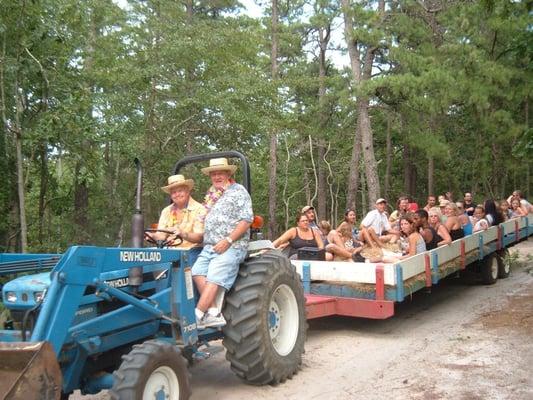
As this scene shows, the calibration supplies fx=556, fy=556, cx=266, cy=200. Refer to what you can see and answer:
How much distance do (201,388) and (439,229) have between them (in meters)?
5.56

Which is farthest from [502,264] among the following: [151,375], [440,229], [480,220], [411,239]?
[151,375]

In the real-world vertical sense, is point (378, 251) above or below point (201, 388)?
above

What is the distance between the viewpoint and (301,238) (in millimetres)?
8969

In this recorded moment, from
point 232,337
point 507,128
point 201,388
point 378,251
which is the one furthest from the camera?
point 507,128

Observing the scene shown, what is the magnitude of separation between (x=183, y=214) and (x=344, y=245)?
4.40m

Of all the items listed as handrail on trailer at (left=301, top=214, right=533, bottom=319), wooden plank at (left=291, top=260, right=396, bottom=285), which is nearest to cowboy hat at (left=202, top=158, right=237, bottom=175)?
handrail on trailer at (left=301, top=214, right=533, bottom=319)

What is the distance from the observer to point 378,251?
8703mm

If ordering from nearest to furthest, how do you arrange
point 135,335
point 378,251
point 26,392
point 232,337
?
point 26,392
point 135,335
point 232,337
point 378,251

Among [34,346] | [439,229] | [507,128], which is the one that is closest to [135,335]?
[34,346]

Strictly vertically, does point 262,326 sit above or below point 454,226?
below

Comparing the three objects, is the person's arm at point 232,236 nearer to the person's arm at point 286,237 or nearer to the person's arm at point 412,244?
the person's arm at point 286,237

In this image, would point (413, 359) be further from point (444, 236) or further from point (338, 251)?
point (444, 236)

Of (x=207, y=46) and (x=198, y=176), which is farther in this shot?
(x=198, y=176)

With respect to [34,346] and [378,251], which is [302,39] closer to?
[378,251]
